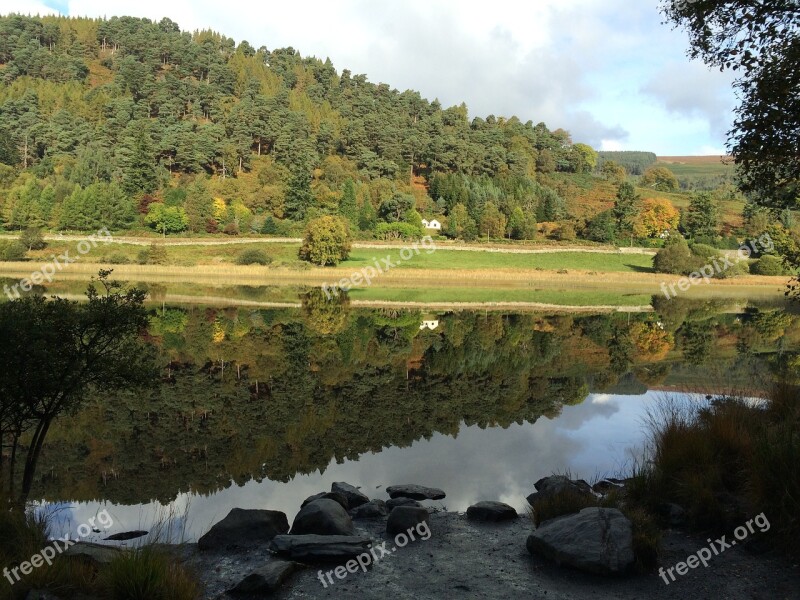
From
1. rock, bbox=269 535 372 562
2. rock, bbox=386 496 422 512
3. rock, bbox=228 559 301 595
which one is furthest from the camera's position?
rock, bbox=386 496 422 512

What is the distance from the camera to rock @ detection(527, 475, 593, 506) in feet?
28.5

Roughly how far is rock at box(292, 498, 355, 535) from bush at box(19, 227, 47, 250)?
71062 mm

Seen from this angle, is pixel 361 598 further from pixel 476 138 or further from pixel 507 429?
pixel 476 138

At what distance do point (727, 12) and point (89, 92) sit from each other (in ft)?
517

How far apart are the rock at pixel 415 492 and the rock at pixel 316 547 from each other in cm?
248

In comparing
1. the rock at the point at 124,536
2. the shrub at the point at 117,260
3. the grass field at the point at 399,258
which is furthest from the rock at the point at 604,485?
the shrub at the point at 117,260

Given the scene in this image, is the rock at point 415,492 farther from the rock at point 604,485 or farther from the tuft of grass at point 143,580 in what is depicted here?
the tuft of grass at point 143,580

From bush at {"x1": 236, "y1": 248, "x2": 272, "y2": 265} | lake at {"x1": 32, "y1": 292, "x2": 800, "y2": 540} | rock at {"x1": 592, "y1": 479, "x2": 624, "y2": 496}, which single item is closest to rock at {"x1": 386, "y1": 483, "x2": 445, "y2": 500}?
lake at {"x1": 32, "y1": 292, "x2": 800, "y2": 540}

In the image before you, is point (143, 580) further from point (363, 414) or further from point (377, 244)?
point (377, 244)

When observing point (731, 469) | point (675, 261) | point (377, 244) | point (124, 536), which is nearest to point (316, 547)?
point (124, 536)

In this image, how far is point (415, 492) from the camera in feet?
32.4

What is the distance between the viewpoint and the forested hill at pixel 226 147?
87375 millimetres

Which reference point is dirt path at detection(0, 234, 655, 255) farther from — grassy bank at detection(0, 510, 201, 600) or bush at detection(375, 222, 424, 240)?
grassy bank at detection(0, 510, 201, 600)

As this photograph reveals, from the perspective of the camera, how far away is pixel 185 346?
2205cm
